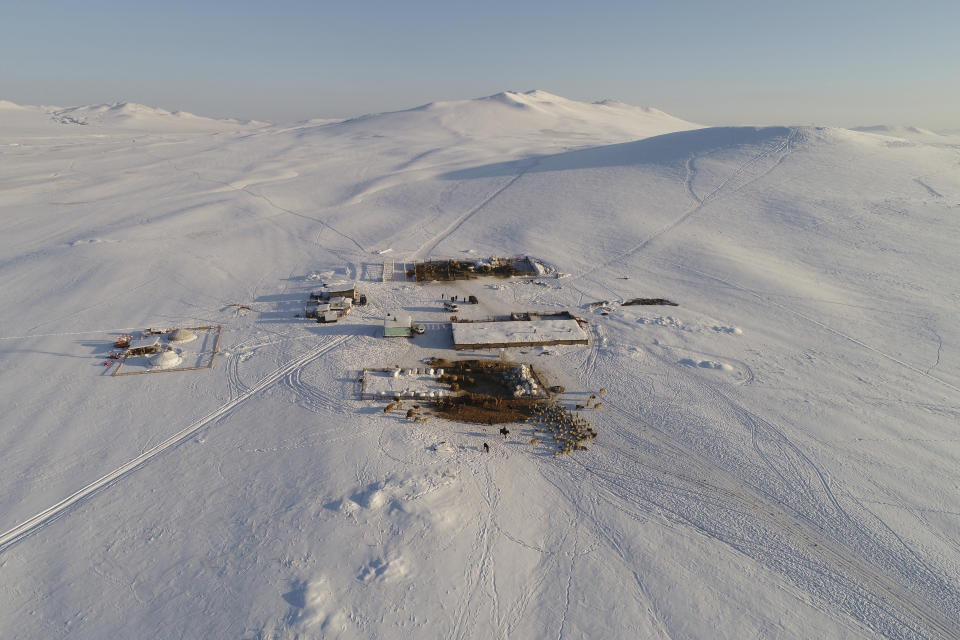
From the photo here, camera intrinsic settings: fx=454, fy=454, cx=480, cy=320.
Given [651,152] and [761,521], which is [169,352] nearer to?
[761,521]

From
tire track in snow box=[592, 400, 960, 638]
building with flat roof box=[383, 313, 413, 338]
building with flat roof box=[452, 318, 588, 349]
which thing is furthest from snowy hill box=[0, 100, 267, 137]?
tire track in snow box=[592, 400, 960, 638]

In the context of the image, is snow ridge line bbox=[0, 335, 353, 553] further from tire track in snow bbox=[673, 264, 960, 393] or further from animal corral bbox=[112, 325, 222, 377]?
tire track in snow bbox=[673, 264, 960, 393]

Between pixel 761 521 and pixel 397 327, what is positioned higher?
pixel 397 327

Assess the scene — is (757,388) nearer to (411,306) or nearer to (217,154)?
(411,306)

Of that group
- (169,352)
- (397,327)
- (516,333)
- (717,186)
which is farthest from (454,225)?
(717,186)

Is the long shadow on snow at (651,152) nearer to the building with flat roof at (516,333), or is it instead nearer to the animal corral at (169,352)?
the building with flat roof at (516,333)

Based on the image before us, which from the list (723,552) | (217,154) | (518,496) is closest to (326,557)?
(518,496)
